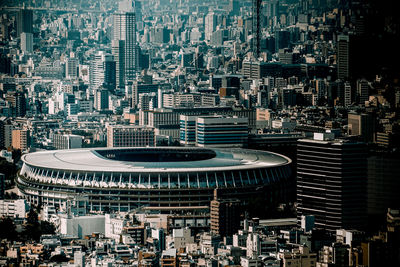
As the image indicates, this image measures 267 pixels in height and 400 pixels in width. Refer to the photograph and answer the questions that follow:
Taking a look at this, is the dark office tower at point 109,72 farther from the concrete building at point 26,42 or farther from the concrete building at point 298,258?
the concrete building at point 298,258

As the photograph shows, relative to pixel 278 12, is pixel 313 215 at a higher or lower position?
lower

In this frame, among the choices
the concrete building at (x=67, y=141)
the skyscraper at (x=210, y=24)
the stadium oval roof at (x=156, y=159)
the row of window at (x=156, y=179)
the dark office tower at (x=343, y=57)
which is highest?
the skyscraper at (x=210, y=24)

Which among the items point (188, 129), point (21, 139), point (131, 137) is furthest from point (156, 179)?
point (21, 139)

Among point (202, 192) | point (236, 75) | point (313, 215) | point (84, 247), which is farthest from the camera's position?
point (236, 75)

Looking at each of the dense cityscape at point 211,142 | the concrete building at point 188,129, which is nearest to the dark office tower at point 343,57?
the dense cityscape at point 211,142

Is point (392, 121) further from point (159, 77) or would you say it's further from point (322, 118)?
point (159, 77)

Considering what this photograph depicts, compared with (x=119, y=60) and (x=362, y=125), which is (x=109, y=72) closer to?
(x=119, y=60)

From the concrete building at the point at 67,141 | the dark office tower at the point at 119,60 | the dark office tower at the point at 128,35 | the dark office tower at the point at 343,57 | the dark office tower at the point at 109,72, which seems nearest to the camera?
the concrete building at the point at 67,141

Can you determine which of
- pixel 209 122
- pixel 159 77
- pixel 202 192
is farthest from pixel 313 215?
pixel 159 77
